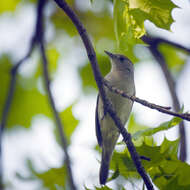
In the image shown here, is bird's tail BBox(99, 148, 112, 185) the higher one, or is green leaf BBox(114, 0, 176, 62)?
green leaf BBox(114, 0, 176, 62)

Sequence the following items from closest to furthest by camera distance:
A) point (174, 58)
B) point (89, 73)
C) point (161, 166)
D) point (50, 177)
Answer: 1. point (161, 166)
2. point (50, 177)
3. point (89, 73)
4. point (174, 58)

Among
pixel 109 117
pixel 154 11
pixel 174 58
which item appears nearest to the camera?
pixel 154 11

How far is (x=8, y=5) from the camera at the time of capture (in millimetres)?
6043

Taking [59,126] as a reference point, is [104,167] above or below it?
below

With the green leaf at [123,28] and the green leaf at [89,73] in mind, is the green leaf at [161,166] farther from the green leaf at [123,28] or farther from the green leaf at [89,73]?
the green leaf at [89,73]

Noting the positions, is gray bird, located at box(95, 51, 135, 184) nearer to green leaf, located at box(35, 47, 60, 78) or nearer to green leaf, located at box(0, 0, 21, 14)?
green leaf, located at box(35, 47, 60, 78)

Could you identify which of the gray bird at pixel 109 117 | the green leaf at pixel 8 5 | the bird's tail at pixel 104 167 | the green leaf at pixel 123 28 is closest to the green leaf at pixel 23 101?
the green leaf at pixel 8 5

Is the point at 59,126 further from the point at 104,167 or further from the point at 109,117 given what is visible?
the point at 109,117

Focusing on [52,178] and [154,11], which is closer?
[154,11]

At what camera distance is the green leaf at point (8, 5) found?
235 inches

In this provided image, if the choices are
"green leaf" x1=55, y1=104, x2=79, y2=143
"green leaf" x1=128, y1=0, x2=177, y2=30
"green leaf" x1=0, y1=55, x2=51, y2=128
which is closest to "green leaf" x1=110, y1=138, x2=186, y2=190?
Result: "green leaf" x1=128, y1=0, x2=177, y2=30

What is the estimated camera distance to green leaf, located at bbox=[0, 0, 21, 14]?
598 cm

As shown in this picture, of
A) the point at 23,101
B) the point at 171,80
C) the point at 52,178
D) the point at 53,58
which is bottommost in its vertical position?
the point at 52,178

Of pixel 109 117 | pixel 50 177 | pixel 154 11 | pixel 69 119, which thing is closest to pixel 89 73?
pixel 69 119
